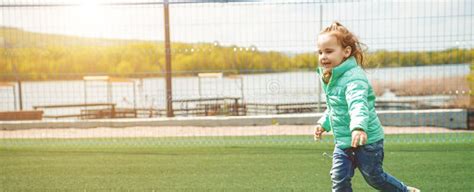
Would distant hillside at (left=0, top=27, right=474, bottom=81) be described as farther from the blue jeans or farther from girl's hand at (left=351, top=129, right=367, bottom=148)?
girl's hand at (left=351, top=129, right=367, bottom=148)

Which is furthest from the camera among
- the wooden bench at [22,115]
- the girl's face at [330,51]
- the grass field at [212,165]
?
the wooden bench at [22,115]

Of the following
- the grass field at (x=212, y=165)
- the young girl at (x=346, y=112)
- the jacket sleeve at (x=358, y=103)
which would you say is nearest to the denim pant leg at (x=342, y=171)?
the young girl at (x=346, y=112)

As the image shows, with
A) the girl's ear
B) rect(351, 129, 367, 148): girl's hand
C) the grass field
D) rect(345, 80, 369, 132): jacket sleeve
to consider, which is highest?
the girl's ear

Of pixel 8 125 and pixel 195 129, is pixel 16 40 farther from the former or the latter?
pixel 195 129

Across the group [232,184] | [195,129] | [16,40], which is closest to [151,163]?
[232,184]

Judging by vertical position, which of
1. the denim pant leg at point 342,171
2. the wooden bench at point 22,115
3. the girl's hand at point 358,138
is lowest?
the wooden bench at point 22,115

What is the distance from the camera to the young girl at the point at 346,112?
121 inches

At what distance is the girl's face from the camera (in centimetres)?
313

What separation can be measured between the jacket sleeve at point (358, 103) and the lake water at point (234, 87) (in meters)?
5.24

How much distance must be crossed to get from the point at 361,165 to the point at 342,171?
0.11m

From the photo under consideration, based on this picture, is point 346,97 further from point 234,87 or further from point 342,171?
point 234,87

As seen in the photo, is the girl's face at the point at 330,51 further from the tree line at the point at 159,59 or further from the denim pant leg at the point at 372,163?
the tree line at the point at 159,59

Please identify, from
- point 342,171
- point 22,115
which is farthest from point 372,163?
point 22,115

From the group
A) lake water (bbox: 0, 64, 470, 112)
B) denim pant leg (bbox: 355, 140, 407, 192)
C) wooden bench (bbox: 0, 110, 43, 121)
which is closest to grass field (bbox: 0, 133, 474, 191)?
lake water (bbox: 0, 64, 470, 112)
